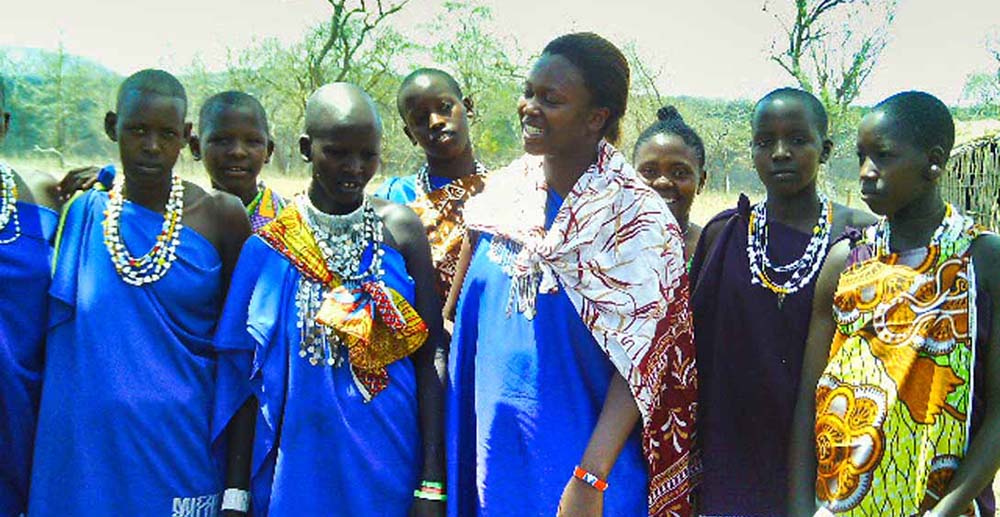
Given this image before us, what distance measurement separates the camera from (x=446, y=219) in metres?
3.74

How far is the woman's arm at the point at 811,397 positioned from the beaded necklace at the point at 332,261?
127 centimetres

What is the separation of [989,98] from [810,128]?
120ft

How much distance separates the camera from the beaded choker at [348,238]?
261cm

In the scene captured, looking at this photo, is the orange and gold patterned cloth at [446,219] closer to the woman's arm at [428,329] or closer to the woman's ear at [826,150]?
the woman's arm at [428,329]

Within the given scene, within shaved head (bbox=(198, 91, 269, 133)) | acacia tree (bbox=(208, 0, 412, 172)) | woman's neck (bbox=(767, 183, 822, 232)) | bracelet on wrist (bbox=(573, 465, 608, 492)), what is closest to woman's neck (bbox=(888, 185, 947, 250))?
woman's neck (bbox=(767, 183, 822, 232))

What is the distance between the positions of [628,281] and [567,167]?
406mm

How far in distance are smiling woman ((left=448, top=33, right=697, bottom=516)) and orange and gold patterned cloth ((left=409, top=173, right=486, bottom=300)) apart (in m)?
1.01

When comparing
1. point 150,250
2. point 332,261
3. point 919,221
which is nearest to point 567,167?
point 332,261

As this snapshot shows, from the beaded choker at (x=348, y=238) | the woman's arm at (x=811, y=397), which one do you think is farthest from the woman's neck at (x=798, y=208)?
the beaded choker at (x=348, y=238)

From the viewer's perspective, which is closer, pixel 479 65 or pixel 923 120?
pixel 923 120

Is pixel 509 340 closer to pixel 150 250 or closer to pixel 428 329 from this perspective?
pixel 428 329

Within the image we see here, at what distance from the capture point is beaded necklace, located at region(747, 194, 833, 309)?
2.90 meters

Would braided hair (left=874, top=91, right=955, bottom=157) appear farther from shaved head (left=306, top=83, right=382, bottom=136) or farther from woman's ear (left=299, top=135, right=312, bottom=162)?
woman's ear (left=299, top=135, right=312, bottom=162)

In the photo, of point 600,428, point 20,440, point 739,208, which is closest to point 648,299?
point 600,428
